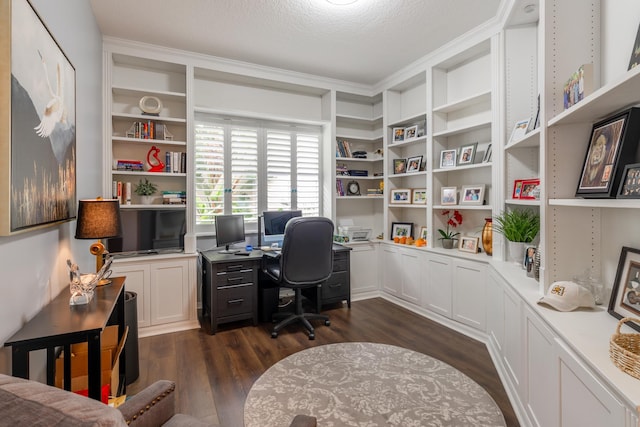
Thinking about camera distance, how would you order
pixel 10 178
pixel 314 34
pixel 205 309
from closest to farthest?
pixel 10 178, pixel 314 34, pixel 205 309

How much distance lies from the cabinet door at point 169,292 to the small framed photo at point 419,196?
267 centimetres

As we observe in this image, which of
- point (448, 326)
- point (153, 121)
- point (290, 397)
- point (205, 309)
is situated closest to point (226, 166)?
point (153, 121)

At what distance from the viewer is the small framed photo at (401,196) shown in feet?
13.2

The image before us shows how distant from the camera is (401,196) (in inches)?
162

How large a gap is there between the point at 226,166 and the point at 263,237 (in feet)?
3.17

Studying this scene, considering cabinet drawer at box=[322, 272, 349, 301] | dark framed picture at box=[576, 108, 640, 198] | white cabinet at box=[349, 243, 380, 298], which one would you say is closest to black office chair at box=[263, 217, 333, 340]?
cabinet drawer at box=[322, 272, 349, 301]

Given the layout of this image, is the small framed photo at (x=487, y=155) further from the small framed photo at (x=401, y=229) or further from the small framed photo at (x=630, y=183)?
the small framed photo at (x=630, y=183)

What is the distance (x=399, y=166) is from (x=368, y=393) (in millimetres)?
2786

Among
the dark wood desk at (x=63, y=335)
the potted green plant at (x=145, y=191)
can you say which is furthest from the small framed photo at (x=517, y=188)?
the potted green plant at (x=145, y=191)

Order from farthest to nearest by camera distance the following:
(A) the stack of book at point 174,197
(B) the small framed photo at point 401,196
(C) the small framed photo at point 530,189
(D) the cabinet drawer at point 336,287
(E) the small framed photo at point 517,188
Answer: (B) the small framed photo at point 401,196, (D) the cabinet drawer at point 336,287, (A) the stack of book at point 174,197, (E) the small framed photo at point 517,188, (C) the small framed photo at point 530,189

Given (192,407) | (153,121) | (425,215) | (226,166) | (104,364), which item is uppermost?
(153,121)

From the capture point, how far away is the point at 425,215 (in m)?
3.98

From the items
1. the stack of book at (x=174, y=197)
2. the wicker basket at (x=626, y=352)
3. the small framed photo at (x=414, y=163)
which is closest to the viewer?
the wicker basket at (x=626, y=352)

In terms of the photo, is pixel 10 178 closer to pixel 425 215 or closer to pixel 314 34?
pixel 314 34
